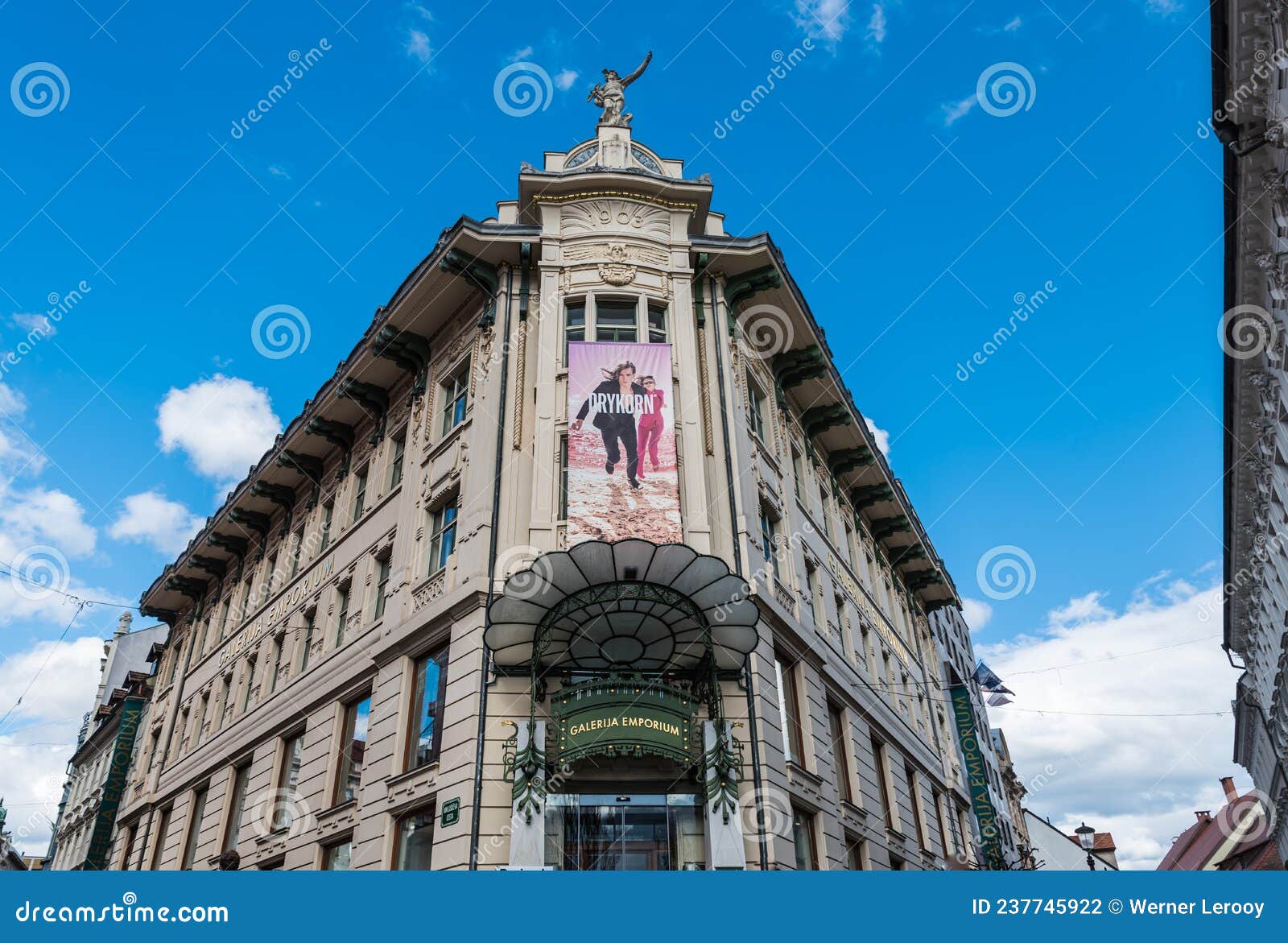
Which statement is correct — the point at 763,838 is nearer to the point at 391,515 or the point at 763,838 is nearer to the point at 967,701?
the point at 391,515

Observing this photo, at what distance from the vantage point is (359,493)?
24750 millimetres

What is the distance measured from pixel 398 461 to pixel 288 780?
829 centimetres

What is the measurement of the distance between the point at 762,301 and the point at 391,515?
429 inches

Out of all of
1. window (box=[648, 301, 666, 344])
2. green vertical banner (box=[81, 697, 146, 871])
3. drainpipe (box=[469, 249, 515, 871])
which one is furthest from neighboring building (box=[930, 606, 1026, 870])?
green vertical banner (box=[81, 697, 146, 871])

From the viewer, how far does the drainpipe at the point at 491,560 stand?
44.9 feet

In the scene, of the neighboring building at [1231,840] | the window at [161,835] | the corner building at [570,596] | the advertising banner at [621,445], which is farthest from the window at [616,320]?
the neighboring building at [1231,840]

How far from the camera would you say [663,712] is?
45.4 feet

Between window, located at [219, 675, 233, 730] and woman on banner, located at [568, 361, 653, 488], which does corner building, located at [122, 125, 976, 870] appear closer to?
woman on banner, located at [568, 361, 653, 488]

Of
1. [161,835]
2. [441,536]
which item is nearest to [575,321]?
[441,536]

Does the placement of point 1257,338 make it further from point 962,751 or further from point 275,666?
point 275,666

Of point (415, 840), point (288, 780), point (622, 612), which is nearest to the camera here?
point (622, 612)

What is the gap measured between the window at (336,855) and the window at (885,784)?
1236cm

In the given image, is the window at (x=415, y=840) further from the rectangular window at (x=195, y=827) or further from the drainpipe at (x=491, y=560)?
the rectangular window at (x=195, y=827)
